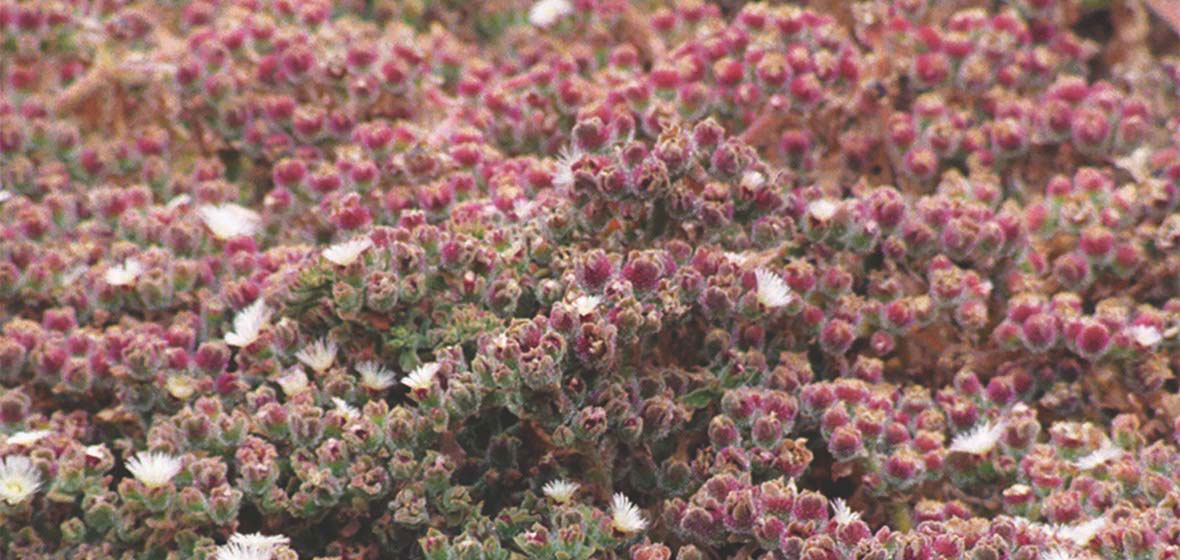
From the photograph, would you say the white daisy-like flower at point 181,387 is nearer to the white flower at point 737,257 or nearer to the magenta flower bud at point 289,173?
the magenta flower bud at point 289,173

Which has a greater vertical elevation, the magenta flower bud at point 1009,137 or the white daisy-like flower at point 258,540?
the magenta flower bud at point 1009,137

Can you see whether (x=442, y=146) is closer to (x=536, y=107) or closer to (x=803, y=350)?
(x=536, y=107)

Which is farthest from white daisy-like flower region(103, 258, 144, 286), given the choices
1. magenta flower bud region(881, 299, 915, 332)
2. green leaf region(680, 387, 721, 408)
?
magenta flower bud region(881, 299, 915, 332)

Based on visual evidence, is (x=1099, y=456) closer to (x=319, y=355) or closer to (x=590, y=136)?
(x=590, y=136)

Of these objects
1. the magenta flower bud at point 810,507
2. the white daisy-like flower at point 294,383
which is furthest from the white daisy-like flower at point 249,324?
the magenta flower bud at point 810,507

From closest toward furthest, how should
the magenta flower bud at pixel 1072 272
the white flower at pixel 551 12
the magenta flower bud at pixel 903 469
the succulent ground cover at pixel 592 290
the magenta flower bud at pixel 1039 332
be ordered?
the succulent ground cover at pixel 592 290 < the magenta flower bud at pixel 903 469 < the magenta flower bud at pixel 1039 332 < the magenta flower bud at pixel 1072 272 < the white flower at pixel 551 12

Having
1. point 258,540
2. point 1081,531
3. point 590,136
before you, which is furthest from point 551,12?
point 1081,531
